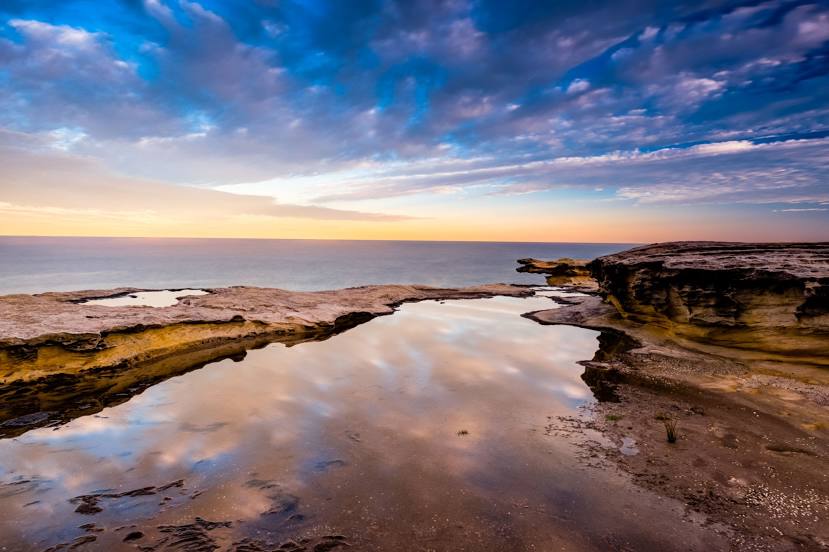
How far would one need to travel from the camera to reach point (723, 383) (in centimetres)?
1533

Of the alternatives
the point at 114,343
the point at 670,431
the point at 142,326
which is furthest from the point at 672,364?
the point at 114,343

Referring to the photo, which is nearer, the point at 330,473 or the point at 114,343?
the point at 330,473

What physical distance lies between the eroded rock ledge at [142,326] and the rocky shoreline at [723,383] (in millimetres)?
15851

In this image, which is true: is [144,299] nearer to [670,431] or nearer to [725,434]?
[670,431]

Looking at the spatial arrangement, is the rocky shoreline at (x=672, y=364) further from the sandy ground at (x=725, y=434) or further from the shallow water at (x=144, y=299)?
the shallow water at (x=144, y=299)

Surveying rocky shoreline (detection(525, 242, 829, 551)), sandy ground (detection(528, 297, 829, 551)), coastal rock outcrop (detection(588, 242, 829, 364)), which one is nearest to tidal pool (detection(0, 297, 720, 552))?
sandy ground (detection(528, 297, 829, 551))

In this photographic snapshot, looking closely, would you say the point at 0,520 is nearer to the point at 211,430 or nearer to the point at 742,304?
the point at 211,430

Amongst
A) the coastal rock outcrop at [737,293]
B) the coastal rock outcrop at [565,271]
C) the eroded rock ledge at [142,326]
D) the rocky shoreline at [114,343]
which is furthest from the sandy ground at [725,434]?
the coastal rock outcrop at [565,271]

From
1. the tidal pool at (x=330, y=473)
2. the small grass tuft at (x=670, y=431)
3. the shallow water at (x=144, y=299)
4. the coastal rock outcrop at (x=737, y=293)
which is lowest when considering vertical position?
the tidal pool at (x=330, y=473)

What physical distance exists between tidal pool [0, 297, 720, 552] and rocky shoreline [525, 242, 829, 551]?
45.1 inches

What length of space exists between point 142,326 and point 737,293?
27.7 meters

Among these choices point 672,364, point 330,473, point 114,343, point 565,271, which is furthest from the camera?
point 565,271

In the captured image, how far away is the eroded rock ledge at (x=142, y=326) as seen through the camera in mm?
15430

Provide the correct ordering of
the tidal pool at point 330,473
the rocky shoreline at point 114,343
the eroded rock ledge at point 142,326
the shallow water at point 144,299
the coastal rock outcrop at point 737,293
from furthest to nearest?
the shallow water at point 144,299, the coastal rock outcrop at point 737,293, the eroded rock ledge at point 142,326, the rocky shoreline at point 114,343, the tidal pool at point 330,473
